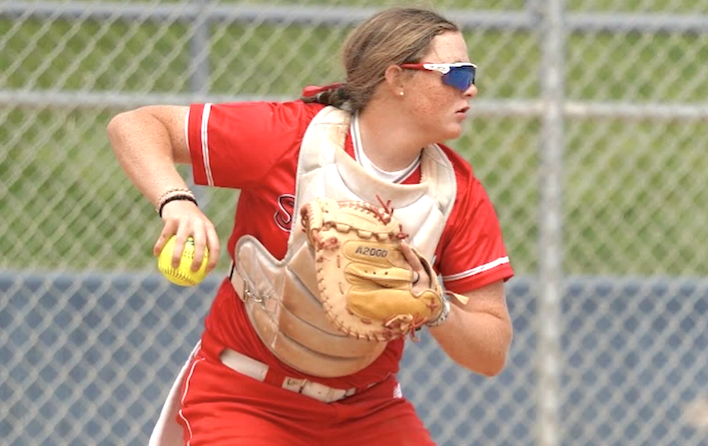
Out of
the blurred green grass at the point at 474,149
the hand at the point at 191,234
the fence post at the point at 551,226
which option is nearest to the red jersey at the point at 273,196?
the hand at the point at 191,234

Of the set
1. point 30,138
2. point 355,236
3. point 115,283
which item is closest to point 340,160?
point 355,236

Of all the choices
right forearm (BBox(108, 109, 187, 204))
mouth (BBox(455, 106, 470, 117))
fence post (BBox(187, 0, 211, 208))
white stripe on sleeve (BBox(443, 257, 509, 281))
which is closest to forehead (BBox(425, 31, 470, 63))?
mouth (BBox(455, 106, 470, 117))

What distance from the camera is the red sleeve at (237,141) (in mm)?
2820

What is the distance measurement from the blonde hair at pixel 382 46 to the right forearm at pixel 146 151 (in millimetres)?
427

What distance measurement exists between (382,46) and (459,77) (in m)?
0.20

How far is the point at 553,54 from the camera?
4418 millimetres

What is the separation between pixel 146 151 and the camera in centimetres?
272

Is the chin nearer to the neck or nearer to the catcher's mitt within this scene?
the neck

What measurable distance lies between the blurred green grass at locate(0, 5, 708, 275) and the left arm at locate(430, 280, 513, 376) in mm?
2031

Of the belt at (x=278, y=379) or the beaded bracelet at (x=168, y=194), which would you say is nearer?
the beaded bracelet at (x=168, y=194)

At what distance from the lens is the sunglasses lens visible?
2.83 m

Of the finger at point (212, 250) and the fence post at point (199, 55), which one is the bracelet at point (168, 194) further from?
the fence post at point (199, 55)

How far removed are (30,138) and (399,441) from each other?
11.1 ft

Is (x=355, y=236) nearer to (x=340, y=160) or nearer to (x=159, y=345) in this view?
(x=340, y=160)
